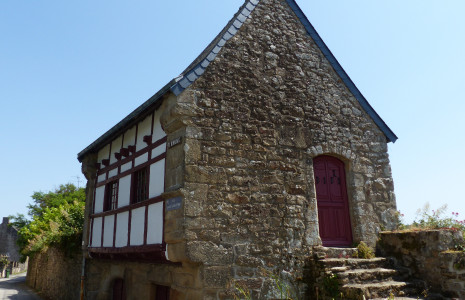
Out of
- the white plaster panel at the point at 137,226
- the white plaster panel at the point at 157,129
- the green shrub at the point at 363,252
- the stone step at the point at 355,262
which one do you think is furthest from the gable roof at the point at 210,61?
the stone step at the point at 355,262

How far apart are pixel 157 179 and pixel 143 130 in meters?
1.44

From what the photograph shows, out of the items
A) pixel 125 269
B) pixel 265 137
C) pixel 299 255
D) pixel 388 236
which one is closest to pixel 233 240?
pixel 299 255

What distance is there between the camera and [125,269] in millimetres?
8156

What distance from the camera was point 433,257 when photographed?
591cm

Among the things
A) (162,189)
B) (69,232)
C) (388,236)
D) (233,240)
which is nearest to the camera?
(233,240)

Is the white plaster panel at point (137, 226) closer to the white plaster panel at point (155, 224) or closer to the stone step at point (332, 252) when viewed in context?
the white plaster panel at point (155, 224)

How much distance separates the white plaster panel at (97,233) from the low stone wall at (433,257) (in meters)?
6.32

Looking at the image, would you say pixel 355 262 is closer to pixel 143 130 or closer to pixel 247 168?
pixel 247 168

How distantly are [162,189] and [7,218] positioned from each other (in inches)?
1345

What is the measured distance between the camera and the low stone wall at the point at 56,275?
404 inches

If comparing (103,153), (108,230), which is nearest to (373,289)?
(108,230)

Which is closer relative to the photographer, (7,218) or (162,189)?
(162,189)

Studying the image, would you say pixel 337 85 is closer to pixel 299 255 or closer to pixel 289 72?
pixel 289 72

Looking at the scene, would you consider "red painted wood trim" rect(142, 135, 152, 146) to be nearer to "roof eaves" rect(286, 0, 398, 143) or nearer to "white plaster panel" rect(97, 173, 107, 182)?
"white plaster panel" rect(97, 173, 107, 182)
